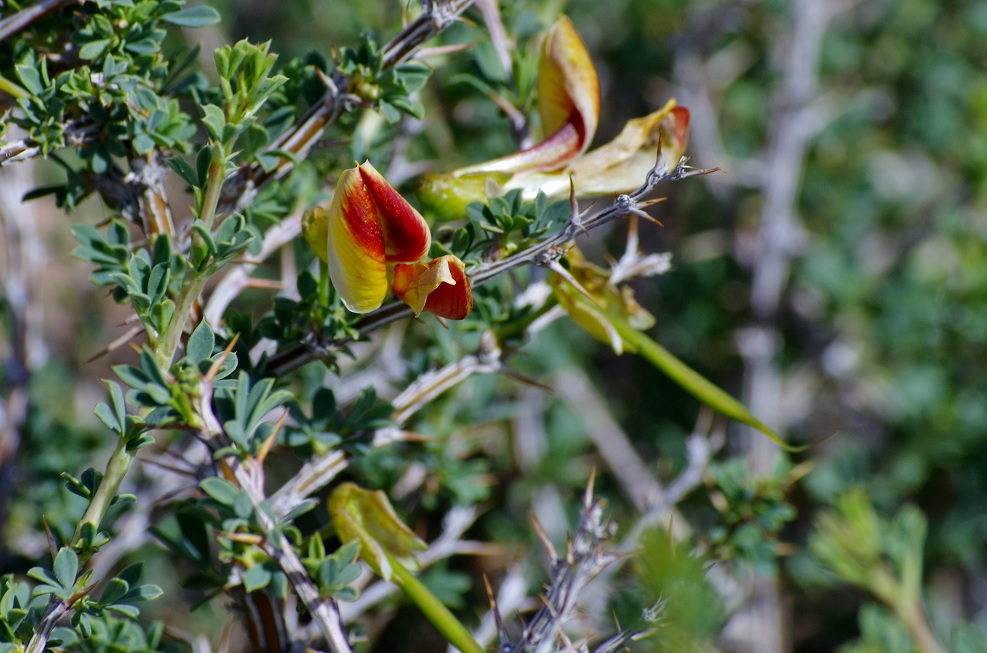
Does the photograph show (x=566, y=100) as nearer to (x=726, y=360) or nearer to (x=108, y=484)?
(x=108, y=484)

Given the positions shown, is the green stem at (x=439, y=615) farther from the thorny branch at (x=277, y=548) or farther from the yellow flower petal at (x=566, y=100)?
the yellow flower petal at (x=566, y=100)

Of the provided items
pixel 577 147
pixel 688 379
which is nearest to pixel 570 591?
pixel 688 379

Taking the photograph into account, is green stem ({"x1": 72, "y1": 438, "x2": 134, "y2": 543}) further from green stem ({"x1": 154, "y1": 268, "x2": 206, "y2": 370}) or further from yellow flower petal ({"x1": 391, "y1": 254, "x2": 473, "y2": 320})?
yellow flower petal ({"x1": 391, "y1": 254, "x2": 473, "y2": 320})

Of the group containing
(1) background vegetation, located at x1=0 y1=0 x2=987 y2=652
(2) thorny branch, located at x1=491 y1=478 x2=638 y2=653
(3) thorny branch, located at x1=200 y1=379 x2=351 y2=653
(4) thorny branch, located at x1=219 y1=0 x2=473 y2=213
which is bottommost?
(1) background vegetation, located at x1=0 y1=0 x2=987 y2=652

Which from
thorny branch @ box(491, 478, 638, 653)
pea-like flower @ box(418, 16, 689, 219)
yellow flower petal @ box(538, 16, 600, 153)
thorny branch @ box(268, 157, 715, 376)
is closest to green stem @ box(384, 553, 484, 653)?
thorny branch @ box(491, 478, 638, 653)

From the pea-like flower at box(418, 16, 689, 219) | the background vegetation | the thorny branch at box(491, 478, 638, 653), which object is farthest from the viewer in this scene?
the background vegetation
